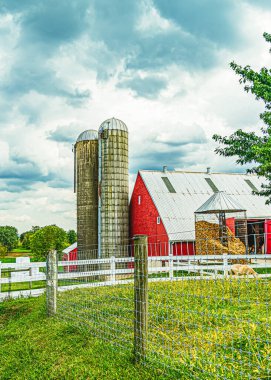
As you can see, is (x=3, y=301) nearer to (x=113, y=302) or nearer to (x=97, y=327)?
(x=113, y=302)

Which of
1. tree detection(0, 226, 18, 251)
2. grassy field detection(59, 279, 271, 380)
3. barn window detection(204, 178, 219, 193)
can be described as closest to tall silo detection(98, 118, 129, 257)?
barn window detection(204, 178, 219, 193)

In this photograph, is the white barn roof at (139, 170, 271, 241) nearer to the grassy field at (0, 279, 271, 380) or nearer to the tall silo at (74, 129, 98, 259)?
the tall silo at (74, 129, 98, 259)

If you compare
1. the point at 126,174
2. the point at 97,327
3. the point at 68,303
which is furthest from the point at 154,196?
the point at 97,327

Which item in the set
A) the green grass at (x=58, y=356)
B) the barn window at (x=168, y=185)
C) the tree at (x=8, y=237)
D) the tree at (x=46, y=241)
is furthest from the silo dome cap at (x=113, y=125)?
the tree at (x=8, y=237)

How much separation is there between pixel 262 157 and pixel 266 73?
12.6 ft

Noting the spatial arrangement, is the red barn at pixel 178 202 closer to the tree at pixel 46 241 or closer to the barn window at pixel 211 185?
the barn window at pixel 211 185

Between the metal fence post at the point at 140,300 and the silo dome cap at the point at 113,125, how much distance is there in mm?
21634

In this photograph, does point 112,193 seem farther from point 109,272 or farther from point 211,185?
point 109,272

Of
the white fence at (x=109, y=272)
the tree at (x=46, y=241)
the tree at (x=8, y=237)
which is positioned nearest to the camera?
the white fence at (x=109, y=272)

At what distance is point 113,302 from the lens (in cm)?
788

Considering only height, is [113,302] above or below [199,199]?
below

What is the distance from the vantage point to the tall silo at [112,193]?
25.5 m

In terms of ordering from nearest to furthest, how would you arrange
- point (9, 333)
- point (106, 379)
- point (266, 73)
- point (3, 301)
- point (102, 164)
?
point (106, 379) → point (9, 333) → point (3, 301) → point (266, 73) → point (102, 164)

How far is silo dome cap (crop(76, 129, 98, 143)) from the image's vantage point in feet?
88.4
